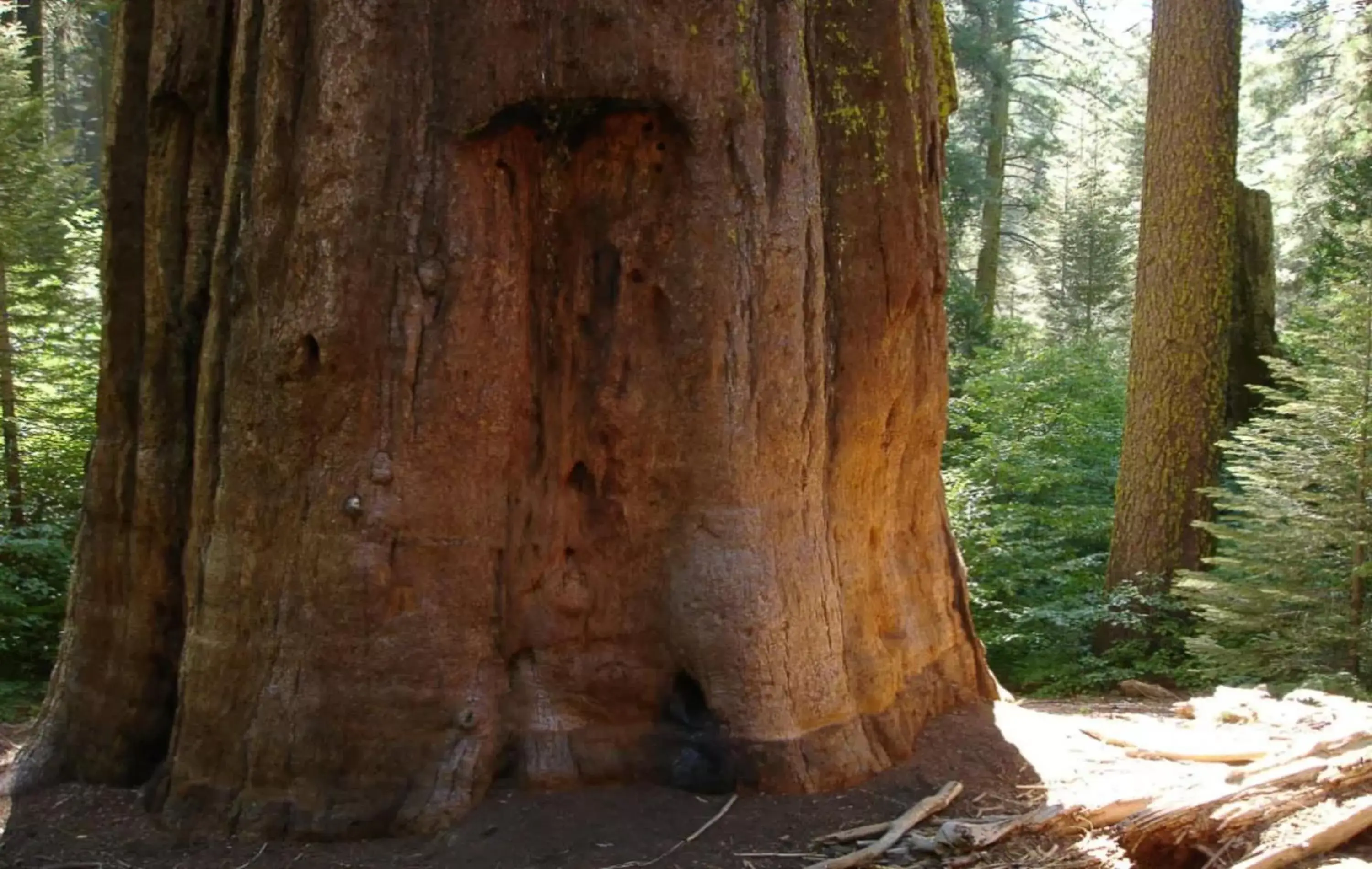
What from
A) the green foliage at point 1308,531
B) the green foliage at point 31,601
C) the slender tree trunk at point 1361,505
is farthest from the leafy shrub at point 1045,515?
the green foliage at point 31,601

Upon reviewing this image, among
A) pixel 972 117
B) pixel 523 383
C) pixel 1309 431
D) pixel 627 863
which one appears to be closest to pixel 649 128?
pixel 523 383

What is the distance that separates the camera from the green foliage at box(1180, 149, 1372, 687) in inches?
338

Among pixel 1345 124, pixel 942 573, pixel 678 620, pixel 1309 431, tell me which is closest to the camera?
pixel 678 620

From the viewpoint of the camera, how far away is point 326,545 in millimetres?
4594

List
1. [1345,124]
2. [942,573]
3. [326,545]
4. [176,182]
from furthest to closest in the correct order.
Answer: [1345,124], [942,573], [176,182], [326,545]

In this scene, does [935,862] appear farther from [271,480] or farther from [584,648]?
[271,480]

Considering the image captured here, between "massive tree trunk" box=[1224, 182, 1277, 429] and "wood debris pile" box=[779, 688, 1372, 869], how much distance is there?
8.11 metres

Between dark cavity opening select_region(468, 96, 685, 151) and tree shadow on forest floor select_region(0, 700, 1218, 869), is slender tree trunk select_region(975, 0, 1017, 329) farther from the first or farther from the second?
dark cavity opening select_region(468, 96, 685, 151)

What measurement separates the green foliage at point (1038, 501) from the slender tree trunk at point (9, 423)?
30.2 feet

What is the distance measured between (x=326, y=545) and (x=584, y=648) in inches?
45.6

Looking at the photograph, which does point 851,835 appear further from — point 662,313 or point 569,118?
point 569,118

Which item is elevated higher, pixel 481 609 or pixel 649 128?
pixel 649 128

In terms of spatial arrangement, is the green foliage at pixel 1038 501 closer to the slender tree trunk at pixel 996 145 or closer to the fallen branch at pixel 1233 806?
the fallen branch at pixel 1233 806

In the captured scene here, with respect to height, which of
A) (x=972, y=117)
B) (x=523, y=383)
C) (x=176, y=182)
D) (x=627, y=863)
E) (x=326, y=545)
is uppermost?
(x=972, y=117)
